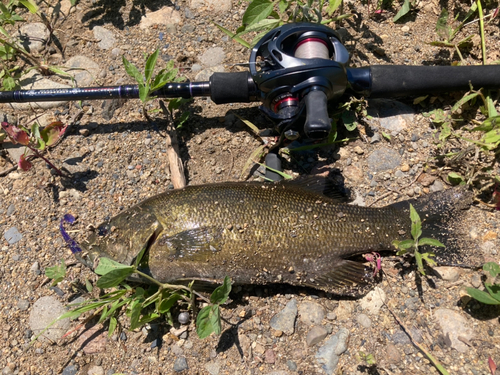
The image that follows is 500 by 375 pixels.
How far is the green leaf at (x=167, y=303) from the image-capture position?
3.15 metres

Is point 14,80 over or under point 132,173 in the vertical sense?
over

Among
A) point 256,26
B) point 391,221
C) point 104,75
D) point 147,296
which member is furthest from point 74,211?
point 391,221

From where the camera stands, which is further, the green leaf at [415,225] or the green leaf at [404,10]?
the green leaf at [404,10]

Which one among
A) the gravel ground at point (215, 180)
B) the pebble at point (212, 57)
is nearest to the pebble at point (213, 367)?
the gravel ground at point (215, 180)

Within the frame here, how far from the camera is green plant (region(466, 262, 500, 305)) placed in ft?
9.75

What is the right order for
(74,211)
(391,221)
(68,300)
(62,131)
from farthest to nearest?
(62,131), (74,211), (68,300), (391,221)

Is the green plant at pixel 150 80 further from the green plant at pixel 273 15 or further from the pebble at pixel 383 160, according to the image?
the pebble at pixel 383 160

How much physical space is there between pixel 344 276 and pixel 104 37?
3.90 m

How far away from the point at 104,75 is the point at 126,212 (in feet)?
6.35

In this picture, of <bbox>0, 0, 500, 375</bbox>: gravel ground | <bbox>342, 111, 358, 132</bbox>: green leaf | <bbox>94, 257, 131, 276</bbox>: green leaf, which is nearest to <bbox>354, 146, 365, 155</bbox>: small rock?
<bbox>0, 0, 500, 375</bbox>: gravel ground

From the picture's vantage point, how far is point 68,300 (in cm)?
354

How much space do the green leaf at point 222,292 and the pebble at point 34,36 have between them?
3.81 m

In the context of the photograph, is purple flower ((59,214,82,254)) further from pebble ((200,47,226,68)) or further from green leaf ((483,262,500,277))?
green leaf ((483,262,500,277))

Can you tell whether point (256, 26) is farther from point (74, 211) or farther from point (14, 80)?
point (14, 80)
